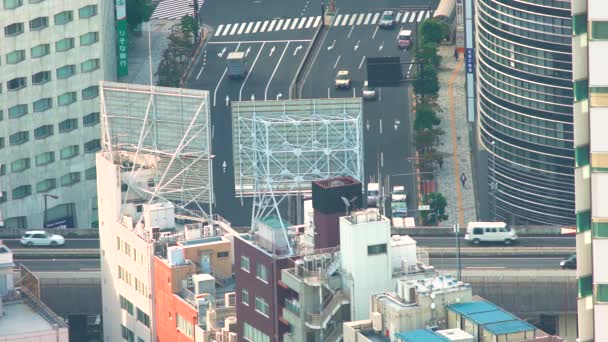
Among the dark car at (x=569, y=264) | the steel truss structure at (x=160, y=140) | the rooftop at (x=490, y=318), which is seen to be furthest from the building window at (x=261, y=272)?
the dark car at (x=569, y=264)

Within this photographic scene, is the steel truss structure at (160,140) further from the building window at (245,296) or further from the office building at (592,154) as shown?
the office building at (592,154)

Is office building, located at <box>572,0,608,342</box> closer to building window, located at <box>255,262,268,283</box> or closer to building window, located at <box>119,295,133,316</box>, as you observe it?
building window, located at <box>255,262,268,283</box>

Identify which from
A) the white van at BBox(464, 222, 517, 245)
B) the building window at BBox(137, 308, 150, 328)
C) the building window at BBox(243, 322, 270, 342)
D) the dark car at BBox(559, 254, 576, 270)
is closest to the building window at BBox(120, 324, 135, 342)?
the building window at BBox(137, 308, 150, 328)

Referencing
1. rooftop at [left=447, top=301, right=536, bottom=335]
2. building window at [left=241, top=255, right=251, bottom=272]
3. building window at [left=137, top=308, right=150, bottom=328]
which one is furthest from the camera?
building window at [left=137, top=308, right=150, bottom=328]

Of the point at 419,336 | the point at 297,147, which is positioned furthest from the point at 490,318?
the point at 297,147

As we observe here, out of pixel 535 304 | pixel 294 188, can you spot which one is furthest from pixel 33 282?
pixel 535 304

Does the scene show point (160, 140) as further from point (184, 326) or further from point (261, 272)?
point (261, 272)
